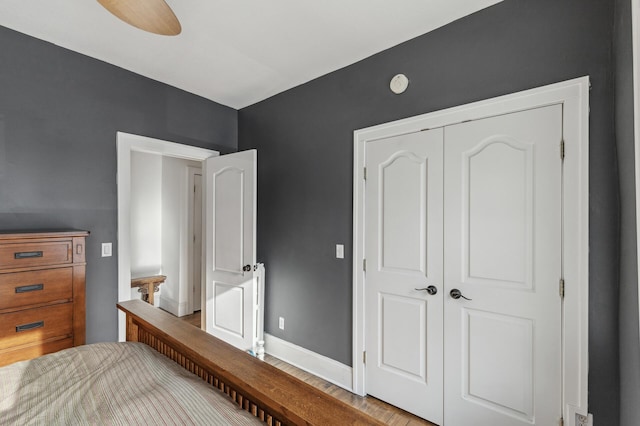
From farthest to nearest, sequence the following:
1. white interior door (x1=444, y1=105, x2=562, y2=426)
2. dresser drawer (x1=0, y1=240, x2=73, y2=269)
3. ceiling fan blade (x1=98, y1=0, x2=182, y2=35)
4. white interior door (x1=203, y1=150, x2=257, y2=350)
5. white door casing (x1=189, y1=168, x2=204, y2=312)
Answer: white door casing (x1=189, y1=168, x2=204, y2=312), white interior door (x1=203, y1=150, x2=257, y2=350), dresser drawer (x1=0, y1=240, x2=73, y2=269), white interior door (x1=444, y1=105, x2=562, y2=426), ceiling fan blade (x1=98, y1=0, x2=182, y2=35)

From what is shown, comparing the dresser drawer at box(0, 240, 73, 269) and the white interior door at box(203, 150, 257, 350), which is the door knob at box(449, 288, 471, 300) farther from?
the dresser drawer at box(0, 240, 73, 269)

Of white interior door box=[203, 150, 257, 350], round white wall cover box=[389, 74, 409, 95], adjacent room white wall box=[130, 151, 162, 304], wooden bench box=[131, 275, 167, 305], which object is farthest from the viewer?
adjacent room white wall box=[130, 151, 162, 304]

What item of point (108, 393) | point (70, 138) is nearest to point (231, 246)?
point (70, 138)

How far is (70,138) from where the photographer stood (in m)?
2.26

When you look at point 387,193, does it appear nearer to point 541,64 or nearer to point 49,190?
point 541,64

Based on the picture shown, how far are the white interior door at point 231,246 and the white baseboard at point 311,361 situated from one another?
33 cm

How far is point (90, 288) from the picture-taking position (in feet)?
7.66

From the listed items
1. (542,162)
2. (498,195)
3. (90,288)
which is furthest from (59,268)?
(542,162)

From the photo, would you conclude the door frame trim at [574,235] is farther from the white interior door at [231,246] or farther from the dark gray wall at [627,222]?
the white interior door at [231,246]

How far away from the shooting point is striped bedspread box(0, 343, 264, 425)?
0.82m

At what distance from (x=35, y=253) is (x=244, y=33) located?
6.28 feet

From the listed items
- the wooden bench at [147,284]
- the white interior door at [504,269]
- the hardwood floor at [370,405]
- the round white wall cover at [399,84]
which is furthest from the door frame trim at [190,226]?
the white interior door at [504,269]

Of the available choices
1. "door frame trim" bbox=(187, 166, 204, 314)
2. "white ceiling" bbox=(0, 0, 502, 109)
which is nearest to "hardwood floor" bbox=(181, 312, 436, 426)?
"door frame trim" bbox=(187, 166, 204, 314)

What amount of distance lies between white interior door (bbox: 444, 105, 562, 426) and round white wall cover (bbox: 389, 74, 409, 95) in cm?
48
